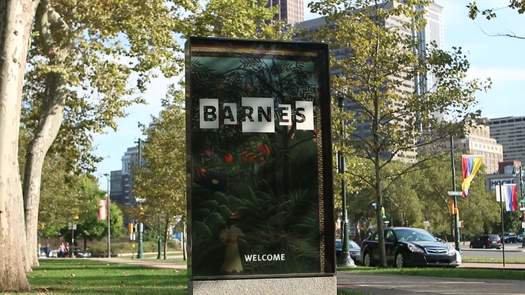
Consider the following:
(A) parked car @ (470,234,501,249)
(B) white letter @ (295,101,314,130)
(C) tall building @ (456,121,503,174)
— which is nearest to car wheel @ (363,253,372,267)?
(B) white letter @ (295,101,314,130)

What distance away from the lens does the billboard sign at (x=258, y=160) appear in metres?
7.42

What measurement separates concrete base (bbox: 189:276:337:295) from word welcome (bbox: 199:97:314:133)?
5.41 feet

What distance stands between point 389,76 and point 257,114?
57.0 feet

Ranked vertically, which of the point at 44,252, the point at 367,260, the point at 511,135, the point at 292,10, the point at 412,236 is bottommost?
the point at 44,252

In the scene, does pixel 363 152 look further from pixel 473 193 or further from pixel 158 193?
pixel 473 193

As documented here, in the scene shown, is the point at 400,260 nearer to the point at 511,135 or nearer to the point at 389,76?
the point at 389,76

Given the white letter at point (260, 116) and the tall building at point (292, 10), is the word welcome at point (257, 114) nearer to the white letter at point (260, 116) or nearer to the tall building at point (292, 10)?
the white letter at point (260, 116)

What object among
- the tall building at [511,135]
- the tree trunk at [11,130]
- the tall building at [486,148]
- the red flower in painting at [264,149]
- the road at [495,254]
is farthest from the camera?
the tall building at [511,135]

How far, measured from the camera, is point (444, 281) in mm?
14703

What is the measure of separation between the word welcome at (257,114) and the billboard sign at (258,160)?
1 centimetres

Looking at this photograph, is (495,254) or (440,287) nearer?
(440,287)

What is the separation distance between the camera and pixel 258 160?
760 cm

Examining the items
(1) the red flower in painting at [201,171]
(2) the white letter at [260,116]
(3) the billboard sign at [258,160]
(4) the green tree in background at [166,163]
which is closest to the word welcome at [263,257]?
(3) the billboard sign at [258,160]

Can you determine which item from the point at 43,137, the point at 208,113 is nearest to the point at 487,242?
the point at 43,137
